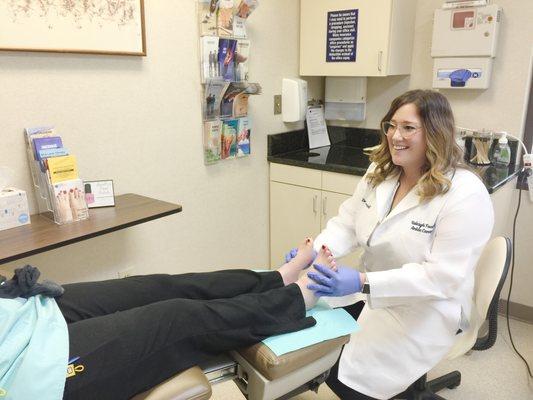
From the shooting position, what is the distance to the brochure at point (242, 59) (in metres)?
2.23

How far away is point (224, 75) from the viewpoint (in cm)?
219

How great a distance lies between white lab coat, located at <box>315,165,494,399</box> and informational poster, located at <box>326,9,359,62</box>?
3.86ft

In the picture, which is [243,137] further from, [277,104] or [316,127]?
[316,127]

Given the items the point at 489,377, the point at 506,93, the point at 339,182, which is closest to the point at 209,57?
the point at 339,182

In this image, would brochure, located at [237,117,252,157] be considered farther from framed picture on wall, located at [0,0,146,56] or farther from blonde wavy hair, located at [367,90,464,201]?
blonde wavy hair, located at [367,90,464,201]

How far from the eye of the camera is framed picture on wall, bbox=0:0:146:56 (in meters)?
1.48

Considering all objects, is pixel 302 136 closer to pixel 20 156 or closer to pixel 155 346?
pixel 20 156

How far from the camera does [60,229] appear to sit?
1485 mm

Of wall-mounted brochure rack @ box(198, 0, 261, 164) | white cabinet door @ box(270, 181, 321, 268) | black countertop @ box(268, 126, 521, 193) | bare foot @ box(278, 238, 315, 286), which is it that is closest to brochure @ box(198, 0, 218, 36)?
wall-mounted brochure rack @ box(198, 0, 261, 164)

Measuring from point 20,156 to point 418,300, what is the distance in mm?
1481

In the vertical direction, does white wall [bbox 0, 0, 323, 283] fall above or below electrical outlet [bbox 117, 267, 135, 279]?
above

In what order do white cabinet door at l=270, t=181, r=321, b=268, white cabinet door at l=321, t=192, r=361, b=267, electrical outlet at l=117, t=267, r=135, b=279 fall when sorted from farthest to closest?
1. white cabinet door at l=270, t=181, r=321, b=268
2. white cabinet door at l=321, t=192, r=361, b=267
3. electrical outlet at l=117, t=267, r=135, b=279

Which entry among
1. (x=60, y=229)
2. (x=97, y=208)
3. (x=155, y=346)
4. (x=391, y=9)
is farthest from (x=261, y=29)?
(x=155, y=346)

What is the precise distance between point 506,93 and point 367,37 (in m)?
0.78
